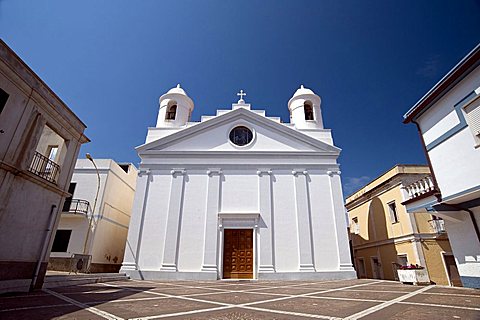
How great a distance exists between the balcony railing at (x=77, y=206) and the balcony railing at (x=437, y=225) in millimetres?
19886

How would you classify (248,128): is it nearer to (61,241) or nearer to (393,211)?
(393,211)

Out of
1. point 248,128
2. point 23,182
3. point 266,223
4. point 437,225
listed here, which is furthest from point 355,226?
point 23,182

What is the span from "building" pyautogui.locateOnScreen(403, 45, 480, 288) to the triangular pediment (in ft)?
20.1

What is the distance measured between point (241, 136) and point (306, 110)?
18.1ft

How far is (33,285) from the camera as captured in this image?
5.95m

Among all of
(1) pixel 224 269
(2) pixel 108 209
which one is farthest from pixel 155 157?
(1) pixel 224 269

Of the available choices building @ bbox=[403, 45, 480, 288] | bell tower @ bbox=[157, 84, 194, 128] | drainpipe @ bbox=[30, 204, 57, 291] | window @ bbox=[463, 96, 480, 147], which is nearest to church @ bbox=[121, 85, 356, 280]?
bell tower @ bbox=[157, 84, 194, 128]

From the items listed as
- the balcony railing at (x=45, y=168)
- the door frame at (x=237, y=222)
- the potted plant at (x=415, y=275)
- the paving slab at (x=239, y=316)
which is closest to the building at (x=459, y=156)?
the potted plant at (x=415, y=275)

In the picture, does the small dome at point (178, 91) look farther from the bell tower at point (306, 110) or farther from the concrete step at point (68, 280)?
the concrete step at point (68, 280)

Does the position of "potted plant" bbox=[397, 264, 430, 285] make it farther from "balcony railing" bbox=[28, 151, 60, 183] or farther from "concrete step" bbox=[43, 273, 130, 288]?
"balcony railing" bbox=[28, 151, 60, 183]

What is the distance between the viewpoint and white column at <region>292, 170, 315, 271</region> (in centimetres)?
1144

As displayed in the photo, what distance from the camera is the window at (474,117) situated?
622 centimetres

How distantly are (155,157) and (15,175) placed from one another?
7.96m

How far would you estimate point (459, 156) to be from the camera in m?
6.72
